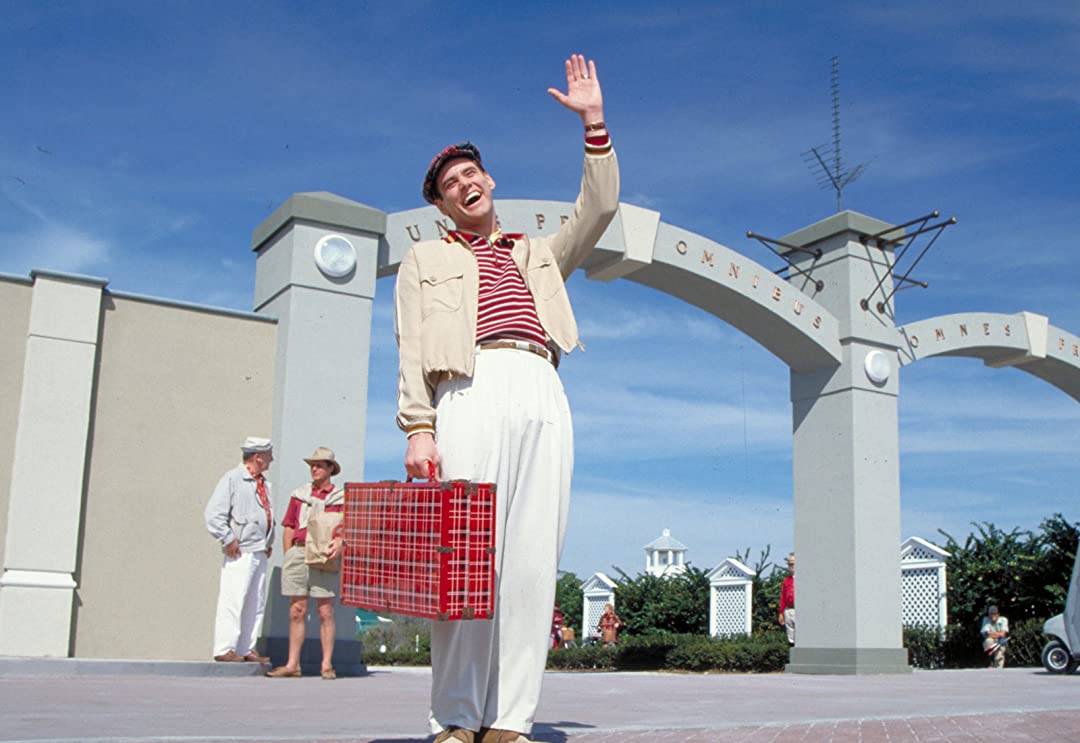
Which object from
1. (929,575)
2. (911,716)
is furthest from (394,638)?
(911,716)

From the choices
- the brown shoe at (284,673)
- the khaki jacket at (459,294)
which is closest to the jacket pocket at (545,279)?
the khaki jacket at (459,294)

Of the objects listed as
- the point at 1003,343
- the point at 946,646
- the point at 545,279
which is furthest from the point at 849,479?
the point at 545,279

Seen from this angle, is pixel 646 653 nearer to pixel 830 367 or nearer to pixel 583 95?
pixel 830 367

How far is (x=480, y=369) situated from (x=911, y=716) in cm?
300

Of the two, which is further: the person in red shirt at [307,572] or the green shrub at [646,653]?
the green shrub at [646,653]

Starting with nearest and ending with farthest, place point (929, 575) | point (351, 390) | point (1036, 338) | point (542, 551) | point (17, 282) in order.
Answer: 1. point (542, 551)
2. point (17, 282)
3. point (351, 390)
4. point (1036, 338)
5. point (929, 575)

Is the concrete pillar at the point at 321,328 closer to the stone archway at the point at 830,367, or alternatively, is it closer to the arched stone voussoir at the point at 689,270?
the arched stone voussoir at the point at 689,270

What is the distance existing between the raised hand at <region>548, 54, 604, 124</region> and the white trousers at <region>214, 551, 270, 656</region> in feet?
17.5

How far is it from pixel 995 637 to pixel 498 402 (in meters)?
14.4

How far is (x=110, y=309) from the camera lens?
8.80 m

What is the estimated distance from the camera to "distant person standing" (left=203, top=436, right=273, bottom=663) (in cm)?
782

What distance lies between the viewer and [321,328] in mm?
9008

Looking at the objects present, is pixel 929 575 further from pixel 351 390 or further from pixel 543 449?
pixel 543 449

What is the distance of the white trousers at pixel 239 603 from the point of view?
7.82 meters
